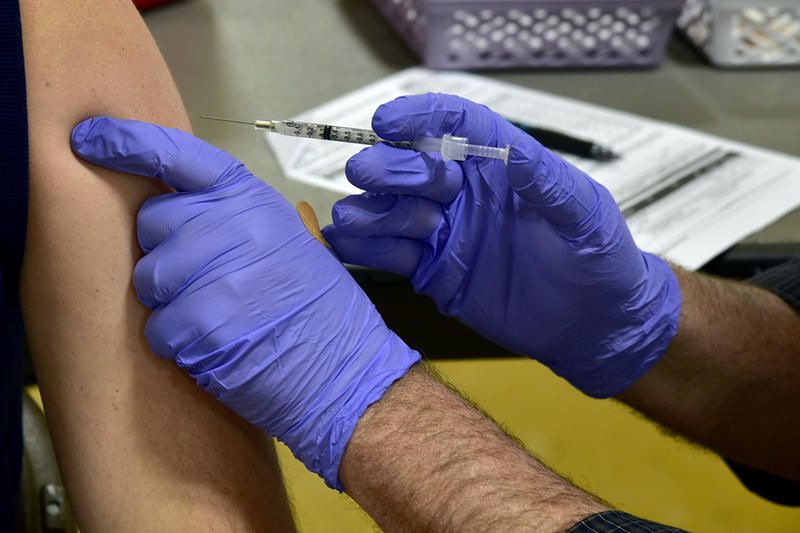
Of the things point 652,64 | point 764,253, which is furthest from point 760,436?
point 652,64

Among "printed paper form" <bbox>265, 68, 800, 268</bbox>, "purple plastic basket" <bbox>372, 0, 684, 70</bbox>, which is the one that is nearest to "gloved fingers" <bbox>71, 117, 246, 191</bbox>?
"printed paper form" <bbox>265, 68, 800, 268</bbox>

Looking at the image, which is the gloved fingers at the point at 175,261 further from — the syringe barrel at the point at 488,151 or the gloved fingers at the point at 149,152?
the syringe barrel at the point at 488,151

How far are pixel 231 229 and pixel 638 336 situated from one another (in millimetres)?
528

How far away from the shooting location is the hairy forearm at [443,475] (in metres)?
0.81

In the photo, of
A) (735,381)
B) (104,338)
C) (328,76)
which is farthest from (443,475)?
(328,76)

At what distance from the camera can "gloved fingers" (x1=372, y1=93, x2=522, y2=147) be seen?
93 cm

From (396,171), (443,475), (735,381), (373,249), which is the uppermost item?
(396,171)

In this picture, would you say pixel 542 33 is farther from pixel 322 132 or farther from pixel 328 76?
pixel 322 132

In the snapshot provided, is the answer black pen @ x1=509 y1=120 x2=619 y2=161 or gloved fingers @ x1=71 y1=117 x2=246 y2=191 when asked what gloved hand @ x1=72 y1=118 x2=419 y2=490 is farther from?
black pen @ x1=509 y1=120 x2=619 y2=161

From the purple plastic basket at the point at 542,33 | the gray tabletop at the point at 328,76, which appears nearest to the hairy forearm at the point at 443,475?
the gray tabletop at the point at 328,76

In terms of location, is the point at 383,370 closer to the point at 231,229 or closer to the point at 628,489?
the point at 231,229

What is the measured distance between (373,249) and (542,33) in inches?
29.8

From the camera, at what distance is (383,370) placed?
2.93 ft

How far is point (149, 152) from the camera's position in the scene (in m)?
0.83
